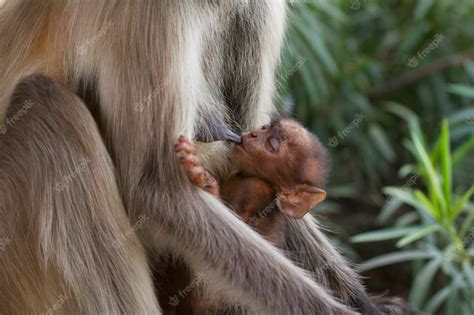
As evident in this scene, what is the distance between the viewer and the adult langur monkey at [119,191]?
3.23 meters

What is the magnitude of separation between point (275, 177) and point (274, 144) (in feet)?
0.42

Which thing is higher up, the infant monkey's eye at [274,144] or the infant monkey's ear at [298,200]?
the infant monkey's eye at [274,144]

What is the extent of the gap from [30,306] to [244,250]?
77cm

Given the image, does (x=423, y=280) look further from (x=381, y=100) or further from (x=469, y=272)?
(x=381, y=100)

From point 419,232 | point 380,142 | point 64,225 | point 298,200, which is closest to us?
point 64,225

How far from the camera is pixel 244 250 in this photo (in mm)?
3289

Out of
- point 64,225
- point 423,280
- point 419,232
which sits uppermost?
point 64,225

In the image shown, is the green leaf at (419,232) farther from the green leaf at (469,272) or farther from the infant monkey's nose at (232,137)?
the infant monkey's nose at (232,137)

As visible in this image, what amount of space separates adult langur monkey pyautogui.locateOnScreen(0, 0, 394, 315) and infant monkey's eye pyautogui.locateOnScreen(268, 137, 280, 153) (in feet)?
1.35

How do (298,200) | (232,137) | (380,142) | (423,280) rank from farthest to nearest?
(380,142)
(423,280)
(232,137)
(298,200)

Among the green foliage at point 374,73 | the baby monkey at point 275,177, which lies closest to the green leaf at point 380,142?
the green foliage at point 374,73

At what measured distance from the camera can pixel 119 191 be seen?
3.32 meters

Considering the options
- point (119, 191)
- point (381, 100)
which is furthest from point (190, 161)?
point (381, 100)

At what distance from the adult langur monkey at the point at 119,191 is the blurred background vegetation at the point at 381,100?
8.44 feet
